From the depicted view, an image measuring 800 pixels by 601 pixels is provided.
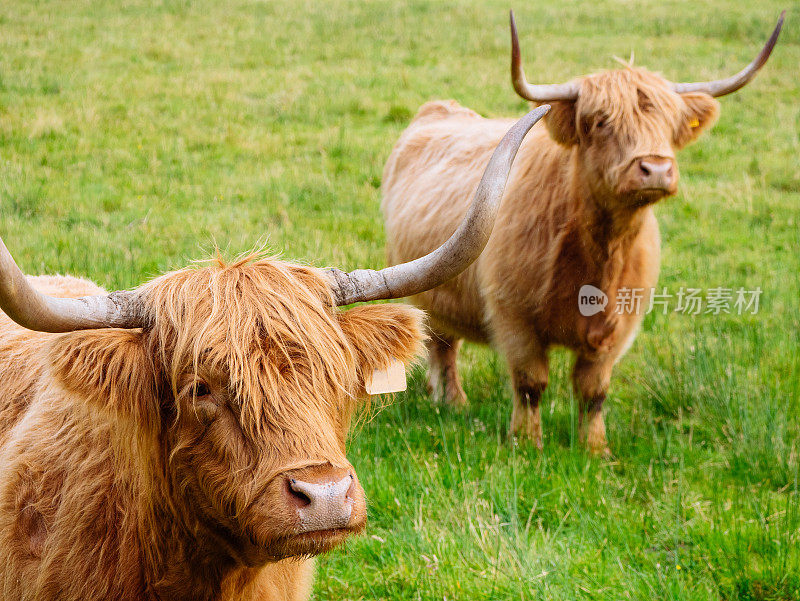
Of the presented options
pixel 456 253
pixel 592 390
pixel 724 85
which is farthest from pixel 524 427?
pixel 456 253

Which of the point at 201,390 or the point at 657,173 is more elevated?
the point at 657,173

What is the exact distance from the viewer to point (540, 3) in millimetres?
17938

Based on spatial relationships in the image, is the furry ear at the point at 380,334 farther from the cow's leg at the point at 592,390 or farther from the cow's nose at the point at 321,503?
the cow's leg at the point at 592,390

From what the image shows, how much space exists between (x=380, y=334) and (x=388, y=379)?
14cm

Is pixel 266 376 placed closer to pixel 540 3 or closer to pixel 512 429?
pixel 512 429

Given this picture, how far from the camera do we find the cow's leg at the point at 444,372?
18.4 feet

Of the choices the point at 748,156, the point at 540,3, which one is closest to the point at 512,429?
the point at 748,156

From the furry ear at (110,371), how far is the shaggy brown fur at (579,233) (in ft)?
9.09

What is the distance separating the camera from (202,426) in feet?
7.51

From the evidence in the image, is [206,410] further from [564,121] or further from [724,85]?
[724,85]

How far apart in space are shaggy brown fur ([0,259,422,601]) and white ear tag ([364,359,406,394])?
29 mm

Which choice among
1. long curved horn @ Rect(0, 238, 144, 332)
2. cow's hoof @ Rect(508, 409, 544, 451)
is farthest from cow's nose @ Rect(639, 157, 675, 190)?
long curved horn @ Rect(0, 238, 144, 332)

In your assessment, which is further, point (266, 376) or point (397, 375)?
point (397, 375)

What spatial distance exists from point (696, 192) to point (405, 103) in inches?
140
